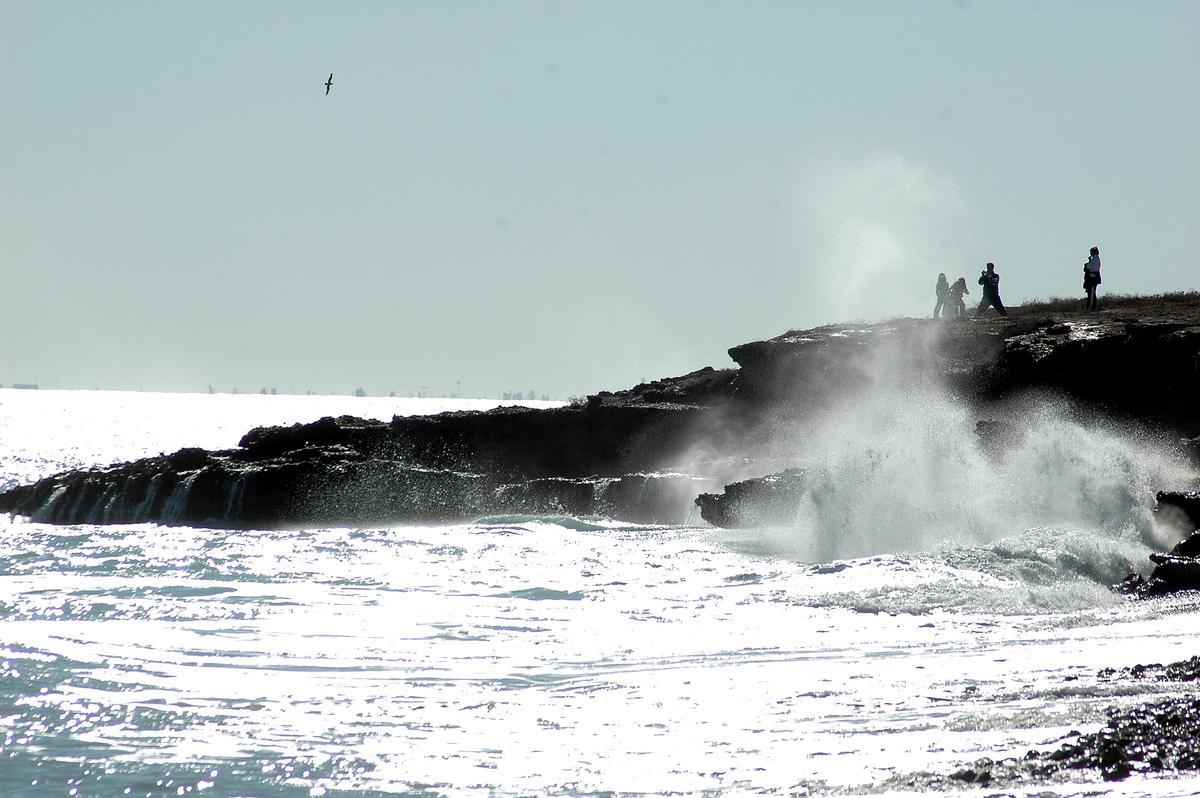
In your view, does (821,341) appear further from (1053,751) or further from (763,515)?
(1053,751)

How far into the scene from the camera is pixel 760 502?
1117 inches

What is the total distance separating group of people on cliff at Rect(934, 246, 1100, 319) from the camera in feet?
117

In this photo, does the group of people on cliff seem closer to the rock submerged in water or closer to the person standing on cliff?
the person standing on cliff

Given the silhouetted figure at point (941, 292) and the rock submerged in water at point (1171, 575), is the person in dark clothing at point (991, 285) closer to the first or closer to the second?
the silhouetted figure at point (941, 292)

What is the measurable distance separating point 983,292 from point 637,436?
1124 cm

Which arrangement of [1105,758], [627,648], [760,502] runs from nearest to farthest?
1. [1105,758]
2. [627,648]
3. [760,502]

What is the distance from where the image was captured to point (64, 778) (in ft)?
30.7

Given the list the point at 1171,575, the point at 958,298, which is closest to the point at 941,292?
the point at 958,298

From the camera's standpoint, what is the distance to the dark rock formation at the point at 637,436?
3191cm

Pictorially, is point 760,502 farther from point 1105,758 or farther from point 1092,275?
point 1105,758

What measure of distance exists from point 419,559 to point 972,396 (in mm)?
15822

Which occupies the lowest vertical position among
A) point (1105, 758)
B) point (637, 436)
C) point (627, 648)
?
point (1105, 758)

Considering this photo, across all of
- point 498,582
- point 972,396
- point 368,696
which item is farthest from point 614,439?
point 368,696

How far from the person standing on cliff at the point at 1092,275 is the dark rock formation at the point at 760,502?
39.0 ft
